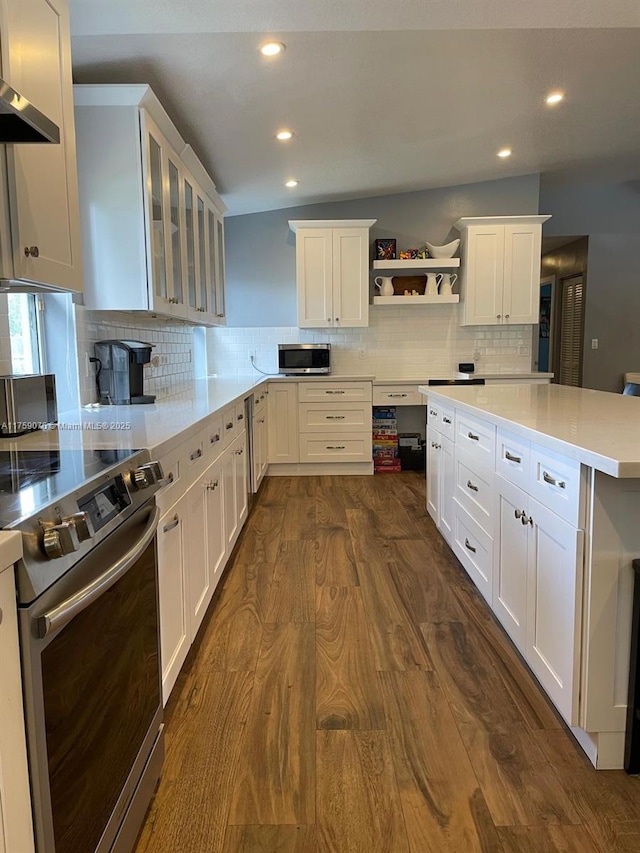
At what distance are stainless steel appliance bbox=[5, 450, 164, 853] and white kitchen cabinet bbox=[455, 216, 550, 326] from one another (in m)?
4.62

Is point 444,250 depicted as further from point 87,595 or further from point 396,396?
point 87,595

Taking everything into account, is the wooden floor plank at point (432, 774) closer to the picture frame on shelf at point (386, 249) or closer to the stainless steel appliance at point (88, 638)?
the stainless steel appliance at point (88, 638)

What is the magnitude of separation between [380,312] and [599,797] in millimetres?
4804

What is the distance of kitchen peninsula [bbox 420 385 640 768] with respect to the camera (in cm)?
154

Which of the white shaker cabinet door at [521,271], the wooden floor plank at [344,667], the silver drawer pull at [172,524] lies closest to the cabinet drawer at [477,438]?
the wooden floor plank at [344,667]

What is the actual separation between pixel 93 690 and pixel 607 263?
7390 mm

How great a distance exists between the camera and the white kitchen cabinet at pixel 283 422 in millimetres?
5266

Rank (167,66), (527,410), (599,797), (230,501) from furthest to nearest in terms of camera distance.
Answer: (230,501)
(167,66)
(527,410)
(599,797)

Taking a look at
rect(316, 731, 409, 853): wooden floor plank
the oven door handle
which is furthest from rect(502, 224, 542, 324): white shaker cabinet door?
the oven door handle

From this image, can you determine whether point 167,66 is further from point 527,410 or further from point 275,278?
point 275,278

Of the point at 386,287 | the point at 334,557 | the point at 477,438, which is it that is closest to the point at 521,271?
the point at 386,287

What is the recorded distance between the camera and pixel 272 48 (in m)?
2.77

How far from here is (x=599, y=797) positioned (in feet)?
4.95

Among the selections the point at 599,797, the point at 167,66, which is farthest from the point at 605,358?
the point at 599,797
